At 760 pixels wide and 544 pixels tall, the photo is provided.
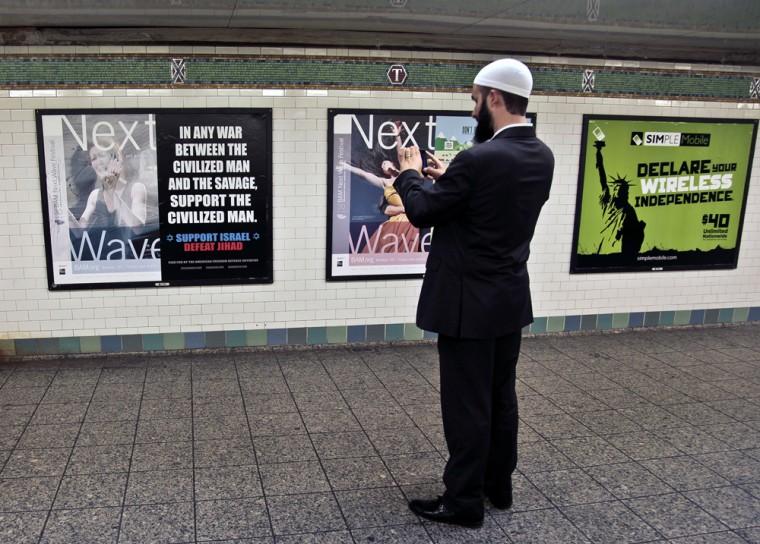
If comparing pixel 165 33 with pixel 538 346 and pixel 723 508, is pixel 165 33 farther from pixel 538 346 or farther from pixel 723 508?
pixel 723 508

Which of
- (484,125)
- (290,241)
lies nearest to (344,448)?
(484,125)

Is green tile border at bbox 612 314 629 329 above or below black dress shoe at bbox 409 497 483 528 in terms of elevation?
above

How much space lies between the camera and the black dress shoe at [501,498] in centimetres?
326

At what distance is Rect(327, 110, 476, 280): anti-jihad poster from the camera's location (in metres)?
5.56

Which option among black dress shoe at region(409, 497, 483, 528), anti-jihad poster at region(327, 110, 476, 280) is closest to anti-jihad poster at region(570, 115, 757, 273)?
anti-jihad poster at region(327, 110, 476, 280)

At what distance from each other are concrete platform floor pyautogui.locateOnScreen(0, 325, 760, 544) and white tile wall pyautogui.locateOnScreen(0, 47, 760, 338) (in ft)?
1.20

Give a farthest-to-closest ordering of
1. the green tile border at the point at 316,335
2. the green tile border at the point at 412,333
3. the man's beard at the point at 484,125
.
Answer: the green tile border at the point at 412,333 → the green tile border at the point at 316,335 → the man's beard at the point at 484,125

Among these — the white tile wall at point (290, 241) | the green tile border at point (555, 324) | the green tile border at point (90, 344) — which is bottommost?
the green tile border at point (90, 344)

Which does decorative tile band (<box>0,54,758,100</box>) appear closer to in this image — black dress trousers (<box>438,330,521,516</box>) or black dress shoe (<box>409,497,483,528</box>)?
black dress trousers (<box>438,330,521,516</box>)

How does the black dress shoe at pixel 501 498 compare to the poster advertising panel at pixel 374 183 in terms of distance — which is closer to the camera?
the black dress shoe at pixel 501 498

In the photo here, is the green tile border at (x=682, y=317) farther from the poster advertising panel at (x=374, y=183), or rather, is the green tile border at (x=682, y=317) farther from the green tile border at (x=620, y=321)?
the poster advertising panel at (x=374, y=183)

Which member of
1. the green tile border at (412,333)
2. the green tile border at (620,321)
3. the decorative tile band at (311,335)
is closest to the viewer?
the decorative tile band at (311,335)

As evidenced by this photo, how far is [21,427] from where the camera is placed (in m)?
4.11

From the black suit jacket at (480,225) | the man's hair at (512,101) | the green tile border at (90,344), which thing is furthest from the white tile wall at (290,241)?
the man's hair at (512,101)
